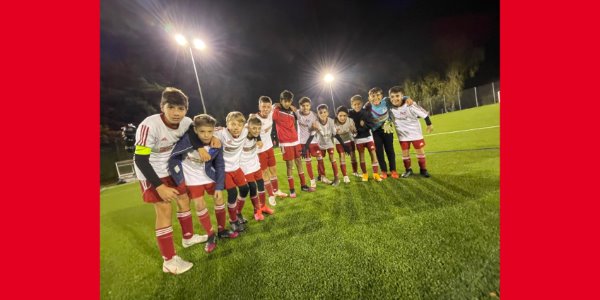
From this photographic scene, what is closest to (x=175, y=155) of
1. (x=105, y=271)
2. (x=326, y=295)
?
(x=105, y=271)

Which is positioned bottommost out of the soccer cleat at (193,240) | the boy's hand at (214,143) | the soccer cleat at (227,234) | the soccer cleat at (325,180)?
the soccer cleat at (193,240)

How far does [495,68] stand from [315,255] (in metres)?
47.8

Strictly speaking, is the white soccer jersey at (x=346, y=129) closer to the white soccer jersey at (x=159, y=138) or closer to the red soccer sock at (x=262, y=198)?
the red soccer sock at (x=262, y=198)

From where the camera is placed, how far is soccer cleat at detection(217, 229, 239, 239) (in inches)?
123

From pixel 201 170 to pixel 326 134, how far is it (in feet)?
10.2

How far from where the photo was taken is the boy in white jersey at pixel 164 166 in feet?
7.77

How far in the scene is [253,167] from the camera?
3779 millimetres

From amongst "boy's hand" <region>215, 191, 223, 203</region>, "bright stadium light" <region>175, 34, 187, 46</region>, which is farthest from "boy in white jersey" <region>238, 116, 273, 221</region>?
"bright stadium light" <region>175, 34, 187, 46</region>

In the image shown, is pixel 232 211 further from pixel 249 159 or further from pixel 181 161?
pixel 181 161

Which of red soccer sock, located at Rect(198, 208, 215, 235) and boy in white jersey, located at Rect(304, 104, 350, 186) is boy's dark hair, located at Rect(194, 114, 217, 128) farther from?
boy in white jersey, located at Rect(304, 104, 350, 186)

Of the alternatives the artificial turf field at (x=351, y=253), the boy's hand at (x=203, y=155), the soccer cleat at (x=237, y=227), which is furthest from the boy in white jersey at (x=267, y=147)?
the boy's hand at (x=203, y=155)

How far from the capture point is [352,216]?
312 centimetres

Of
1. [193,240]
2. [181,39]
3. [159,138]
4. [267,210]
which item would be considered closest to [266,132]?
[267,210]

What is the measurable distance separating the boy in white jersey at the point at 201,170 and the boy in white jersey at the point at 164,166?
0.14 meters
